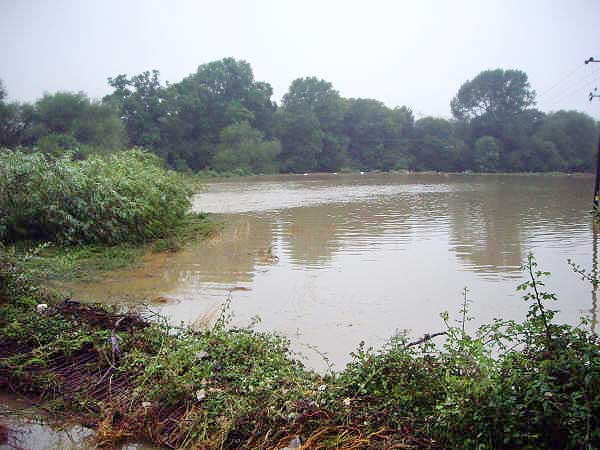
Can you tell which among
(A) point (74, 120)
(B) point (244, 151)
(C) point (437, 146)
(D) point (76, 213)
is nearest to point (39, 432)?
(D) point (76, 213)

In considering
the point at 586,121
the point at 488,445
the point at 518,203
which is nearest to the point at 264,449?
the point at 488,445

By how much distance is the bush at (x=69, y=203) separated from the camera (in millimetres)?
9836

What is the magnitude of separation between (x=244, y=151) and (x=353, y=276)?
4976 cm

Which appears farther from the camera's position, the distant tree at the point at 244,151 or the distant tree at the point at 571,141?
the distant tree at the point at 571,141

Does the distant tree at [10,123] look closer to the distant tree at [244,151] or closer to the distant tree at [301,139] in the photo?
the distant tree at [244,151]

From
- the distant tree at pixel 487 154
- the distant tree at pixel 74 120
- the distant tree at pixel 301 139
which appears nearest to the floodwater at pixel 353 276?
the distant tree at pixel 74 120

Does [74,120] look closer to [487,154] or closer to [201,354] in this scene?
[201,354]

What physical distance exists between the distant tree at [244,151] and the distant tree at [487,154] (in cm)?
2727

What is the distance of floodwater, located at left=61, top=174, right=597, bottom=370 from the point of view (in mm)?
6230

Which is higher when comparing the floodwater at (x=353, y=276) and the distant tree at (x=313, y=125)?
the distant tree at (x=313, y=125)

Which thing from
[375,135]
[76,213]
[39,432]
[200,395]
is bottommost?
[39,432]

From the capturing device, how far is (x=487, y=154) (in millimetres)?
65250

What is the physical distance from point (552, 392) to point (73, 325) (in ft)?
13.6

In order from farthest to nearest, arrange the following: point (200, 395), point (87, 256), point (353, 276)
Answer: point (87, 256)
point (353, 276)
point (200, 395)
